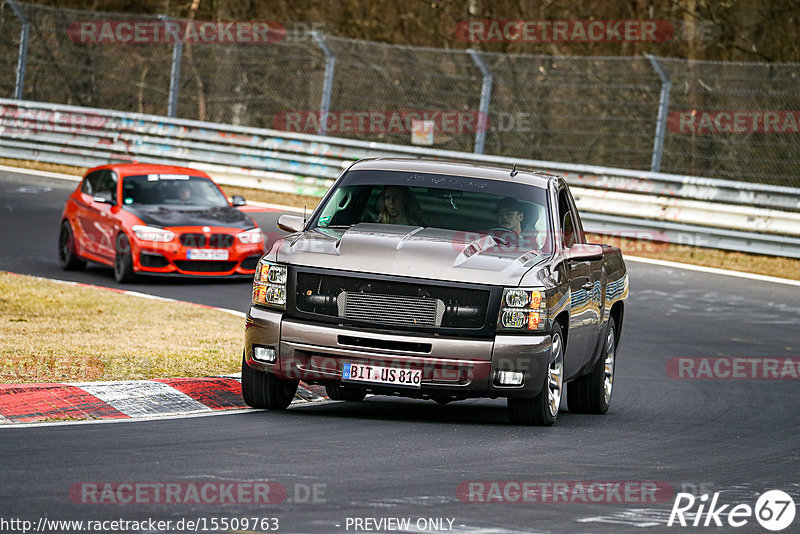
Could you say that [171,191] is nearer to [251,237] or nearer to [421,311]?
[251,237]

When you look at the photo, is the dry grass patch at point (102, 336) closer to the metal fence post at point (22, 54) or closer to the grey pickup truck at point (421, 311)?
the grey pickup truck at point (421, 311)

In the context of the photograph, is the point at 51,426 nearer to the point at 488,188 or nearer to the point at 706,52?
the point at 488,188

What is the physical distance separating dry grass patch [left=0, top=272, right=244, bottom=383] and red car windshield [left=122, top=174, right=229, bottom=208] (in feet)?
6.91

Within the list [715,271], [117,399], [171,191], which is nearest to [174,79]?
[171,191]

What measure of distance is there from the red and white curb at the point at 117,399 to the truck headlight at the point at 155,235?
750cm

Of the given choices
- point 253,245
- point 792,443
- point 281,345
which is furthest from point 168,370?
point 253,245

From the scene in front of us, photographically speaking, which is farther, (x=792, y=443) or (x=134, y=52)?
(x=134, y=52)

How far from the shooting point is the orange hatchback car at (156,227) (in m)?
17.9

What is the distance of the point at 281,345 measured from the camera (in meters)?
9.25

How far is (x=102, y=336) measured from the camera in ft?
42.9

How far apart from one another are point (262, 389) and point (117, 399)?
3.11ft

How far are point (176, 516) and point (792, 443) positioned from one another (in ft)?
16.2

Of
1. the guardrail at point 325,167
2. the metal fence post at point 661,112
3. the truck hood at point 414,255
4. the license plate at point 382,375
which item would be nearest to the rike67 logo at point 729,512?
the license plate at point 382,375

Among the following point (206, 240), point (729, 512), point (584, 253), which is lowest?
point (206, 240)
